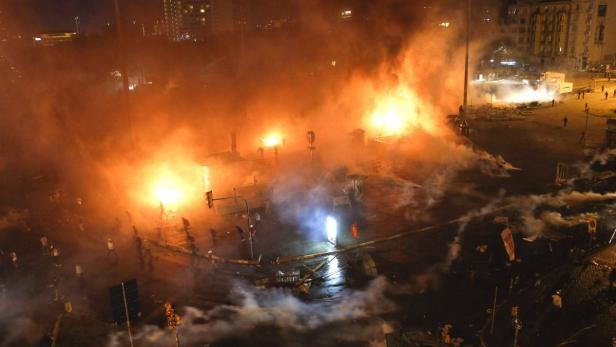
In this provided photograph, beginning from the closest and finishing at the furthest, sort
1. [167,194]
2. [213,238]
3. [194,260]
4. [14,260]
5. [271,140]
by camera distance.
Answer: [194,260] → [14,260] → [213,238] → [167,194] → [271,140]

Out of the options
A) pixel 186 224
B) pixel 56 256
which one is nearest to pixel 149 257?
pixel 186 224

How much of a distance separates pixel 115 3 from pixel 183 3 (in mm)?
98547

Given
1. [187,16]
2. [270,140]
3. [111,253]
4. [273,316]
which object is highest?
[187,16]

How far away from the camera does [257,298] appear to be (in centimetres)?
1390

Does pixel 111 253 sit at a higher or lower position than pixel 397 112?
lower

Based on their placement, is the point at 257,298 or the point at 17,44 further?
the point at 17,44

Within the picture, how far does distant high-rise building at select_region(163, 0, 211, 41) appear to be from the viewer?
10912 cm

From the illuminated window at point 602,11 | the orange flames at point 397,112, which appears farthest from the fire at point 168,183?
the illuminated window at point 602,11

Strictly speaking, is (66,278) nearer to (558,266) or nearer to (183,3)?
(558,266)

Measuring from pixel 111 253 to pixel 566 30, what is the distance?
248ft

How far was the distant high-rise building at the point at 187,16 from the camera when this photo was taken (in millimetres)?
109125

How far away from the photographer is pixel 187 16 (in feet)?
372

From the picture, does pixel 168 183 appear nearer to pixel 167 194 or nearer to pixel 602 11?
pixel 167 194

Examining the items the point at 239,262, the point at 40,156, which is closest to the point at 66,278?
the point at 239,262
